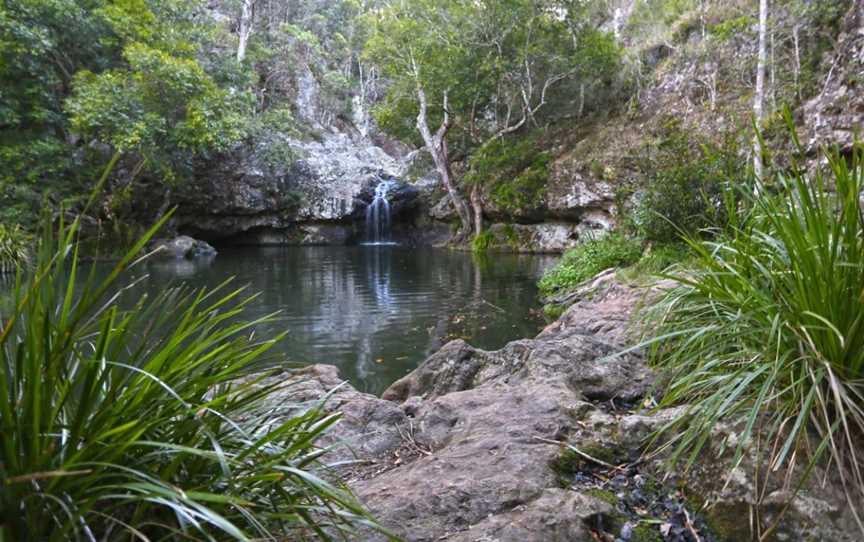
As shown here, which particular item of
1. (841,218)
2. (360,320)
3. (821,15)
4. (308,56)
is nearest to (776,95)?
(821,15)

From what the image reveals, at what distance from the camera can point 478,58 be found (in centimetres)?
1900

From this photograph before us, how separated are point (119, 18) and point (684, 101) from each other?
17536mm

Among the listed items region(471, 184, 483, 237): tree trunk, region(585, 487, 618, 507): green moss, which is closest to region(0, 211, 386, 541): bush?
region(585, 487, 618, 507): green moss

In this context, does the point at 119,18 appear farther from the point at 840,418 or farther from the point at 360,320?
the point at 840,418

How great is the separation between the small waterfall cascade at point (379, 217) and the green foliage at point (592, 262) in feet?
52.6

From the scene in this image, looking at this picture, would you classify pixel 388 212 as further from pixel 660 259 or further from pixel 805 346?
pixel 805 346

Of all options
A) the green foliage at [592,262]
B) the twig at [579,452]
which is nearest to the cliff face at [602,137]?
the green foliage at [592,262]

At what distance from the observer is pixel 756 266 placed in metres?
2.06

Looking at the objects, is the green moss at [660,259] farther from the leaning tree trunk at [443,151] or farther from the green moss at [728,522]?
the leaning tree trunk at [443,151]

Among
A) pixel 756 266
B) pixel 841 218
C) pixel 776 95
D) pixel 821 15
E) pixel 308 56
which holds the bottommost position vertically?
pixel 756 266

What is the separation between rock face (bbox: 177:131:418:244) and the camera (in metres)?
23.4

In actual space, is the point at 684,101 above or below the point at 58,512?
above

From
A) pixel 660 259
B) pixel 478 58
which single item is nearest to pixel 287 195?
pixel 478 58

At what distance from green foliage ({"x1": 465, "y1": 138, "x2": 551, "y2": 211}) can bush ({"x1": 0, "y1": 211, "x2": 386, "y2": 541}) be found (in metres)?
19.0
